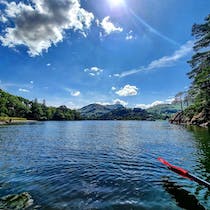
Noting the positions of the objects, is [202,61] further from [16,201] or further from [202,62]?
[16,201]

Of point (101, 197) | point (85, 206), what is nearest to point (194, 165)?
point (101, 197)

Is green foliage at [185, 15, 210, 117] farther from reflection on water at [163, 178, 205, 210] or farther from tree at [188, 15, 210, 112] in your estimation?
reflection on water at [163, 178, 205, 210]

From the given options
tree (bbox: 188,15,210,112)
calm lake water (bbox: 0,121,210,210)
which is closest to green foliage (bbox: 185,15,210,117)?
tree (bbox: 188,15,210,112)

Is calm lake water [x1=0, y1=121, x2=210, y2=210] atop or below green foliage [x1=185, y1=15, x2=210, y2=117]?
below

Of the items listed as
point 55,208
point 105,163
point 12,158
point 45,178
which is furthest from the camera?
point 12,158

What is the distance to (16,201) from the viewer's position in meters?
11.8

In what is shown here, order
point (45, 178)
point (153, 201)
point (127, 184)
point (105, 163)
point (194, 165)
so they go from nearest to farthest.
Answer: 1. point (153, 201)
2. point (127, 184)
3. point (45, 178)
4. point (194, 165)
5. point (105, 163)

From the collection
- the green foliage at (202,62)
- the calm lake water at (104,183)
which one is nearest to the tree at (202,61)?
the green foliage at (202,62)

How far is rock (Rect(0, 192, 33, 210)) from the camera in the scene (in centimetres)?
1098

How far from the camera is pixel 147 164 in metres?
21.2

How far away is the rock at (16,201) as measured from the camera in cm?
1098

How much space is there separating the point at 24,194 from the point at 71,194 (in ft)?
9.53

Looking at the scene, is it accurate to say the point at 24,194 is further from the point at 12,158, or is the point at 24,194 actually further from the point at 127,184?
the point at 12,158

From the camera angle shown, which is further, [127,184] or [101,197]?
[127,184]
